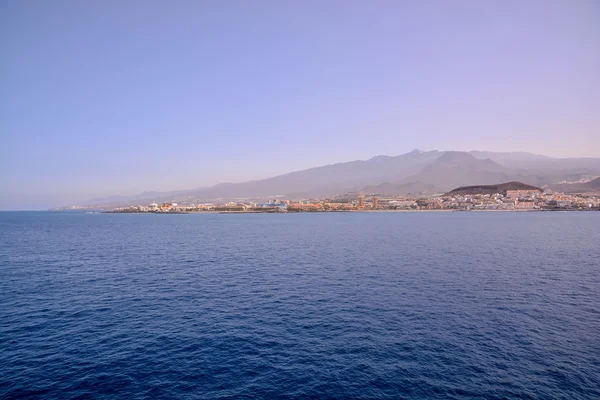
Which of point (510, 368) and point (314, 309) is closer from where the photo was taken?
point (510, 368)

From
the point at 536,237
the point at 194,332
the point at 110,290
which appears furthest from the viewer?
the point at 536,237

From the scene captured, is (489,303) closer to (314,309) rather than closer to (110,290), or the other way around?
(314,309)

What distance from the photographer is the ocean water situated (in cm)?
1869

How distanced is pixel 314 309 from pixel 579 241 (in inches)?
2736

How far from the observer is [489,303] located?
31.5 metres

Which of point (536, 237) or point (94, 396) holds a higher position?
point (94, 396)

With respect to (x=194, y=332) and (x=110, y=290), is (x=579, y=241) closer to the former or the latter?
(x=194, y=332)

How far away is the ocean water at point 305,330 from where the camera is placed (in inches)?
736

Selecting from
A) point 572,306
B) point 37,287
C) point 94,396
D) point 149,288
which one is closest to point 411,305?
point 572,306

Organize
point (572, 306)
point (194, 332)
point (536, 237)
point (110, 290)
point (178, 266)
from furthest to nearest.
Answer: point (536, 237) → point (178, 266) → point (110, 290) → point (572, 306) → point (194, 332)

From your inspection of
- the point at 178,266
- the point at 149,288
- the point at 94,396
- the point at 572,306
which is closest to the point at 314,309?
the point at 94,396

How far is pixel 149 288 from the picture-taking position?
38719 millimetres

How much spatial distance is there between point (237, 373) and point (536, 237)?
274 feet

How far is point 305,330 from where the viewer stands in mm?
25688
